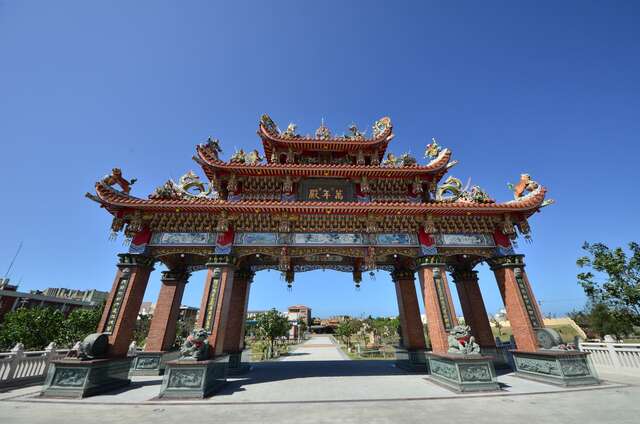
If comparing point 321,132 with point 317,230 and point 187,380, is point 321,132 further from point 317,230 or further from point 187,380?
point 187,380

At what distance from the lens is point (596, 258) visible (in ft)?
52.1

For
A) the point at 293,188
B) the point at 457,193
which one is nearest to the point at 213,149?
the point at 293,188

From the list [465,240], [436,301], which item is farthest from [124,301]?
[465,240]

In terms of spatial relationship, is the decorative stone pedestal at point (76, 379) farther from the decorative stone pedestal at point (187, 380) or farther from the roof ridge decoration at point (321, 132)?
the roof ridge decoration at point (321, 132)

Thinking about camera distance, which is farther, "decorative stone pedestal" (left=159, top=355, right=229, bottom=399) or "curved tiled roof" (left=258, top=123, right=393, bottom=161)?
"curved tiled roof" (left=258, top=123, right=393, bottom=161)

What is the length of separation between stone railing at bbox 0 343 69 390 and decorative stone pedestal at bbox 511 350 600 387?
1987 centimetres

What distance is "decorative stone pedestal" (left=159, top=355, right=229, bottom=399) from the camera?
8.43m

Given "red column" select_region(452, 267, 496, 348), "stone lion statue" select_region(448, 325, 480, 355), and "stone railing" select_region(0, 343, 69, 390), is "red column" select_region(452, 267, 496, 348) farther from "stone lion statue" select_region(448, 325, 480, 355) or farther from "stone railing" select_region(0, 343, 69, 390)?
"stone railing" select_region(0, 343, 69, 390)

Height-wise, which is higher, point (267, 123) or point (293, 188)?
point (267, 123)

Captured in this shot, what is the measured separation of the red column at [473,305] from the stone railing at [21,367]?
66.4ft

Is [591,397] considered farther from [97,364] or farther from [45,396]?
[45,396]

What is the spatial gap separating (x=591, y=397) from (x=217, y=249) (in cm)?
1373

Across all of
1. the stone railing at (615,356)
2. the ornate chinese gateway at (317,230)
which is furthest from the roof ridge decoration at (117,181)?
the stone railing at (615,356)

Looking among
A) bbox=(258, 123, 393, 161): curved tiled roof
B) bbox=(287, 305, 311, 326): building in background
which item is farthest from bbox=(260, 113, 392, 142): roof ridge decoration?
bbox=(287, 305, 311, 326): building in background
